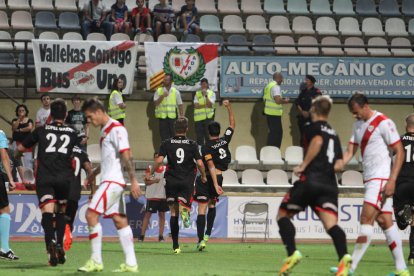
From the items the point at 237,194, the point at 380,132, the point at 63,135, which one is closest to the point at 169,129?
the point at 237,194

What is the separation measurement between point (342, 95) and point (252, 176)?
12.3 ft

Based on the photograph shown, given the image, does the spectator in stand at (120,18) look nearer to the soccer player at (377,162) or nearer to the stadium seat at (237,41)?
the stadium seat at (237,41)

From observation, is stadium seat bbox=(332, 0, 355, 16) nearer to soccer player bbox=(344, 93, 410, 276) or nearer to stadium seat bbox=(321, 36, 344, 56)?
stadium seat bbox=(321, 36, 344, 56)

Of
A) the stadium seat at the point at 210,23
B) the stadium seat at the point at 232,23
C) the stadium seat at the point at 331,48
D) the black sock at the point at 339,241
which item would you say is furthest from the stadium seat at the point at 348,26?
the black sock at the point at 339,241

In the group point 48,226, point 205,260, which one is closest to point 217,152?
point 205,260

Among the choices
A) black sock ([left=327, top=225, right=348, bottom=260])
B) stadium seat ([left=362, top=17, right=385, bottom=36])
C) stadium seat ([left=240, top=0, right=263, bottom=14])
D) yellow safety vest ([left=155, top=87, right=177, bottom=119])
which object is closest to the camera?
black sock ([left=327, top=225, right=348, bottom=260])

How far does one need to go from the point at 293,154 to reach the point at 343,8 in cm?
658

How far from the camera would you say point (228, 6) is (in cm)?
3005

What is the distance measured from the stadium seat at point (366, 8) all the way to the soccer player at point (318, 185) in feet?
65.3

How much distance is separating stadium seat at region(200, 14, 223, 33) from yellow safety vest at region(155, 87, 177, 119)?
393 centimetres

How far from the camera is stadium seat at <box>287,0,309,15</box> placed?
100.0 ft

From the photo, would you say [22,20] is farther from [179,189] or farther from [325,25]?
[179,189]

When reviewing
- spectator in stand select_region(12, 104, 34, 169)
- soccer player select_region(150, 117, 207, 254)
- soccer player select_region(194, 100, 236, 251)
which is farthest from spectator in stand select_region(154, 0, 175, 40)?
soccer player select_region(150, 117, 207, 254)

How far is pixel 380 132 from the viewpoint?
41.4 ft
